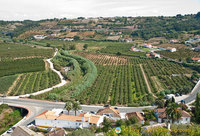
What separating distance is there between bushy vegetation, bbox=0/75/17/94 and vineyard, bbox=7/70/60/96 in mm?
1928

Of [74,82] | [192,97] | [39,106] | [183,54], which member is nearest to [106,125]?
[39,106]

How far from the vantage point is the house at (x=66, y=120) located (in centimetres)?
4278

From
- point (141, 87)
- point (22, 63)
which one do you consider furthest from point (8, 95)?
point (141, 87)

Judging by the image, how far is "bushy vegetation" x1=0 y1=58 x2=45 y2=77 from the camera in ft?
274

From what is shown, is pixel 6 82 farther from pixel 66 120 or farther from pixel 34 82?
pixel 66 120

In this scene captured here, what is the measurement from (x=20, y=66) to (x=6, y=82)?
60.6 ft

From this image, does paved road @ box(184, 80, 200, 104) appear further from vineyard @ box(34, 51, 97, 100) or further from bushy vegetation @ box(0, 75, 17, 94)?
bushy vegetation @ box(0, 75, 17, 94)

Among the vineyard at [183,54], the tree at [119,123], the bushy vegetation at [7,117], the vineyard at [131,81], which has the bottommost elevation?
the bushy vegetation at [7,117]

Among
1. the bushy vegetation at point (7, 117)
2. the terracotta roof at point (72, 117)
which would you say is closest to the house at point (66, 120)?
the terracotta roof at point (72, 117)

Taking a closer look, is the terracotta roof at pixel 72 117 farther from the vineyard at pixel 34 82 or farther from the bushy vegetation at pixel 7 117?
A: the vineyard at pixel 34 82

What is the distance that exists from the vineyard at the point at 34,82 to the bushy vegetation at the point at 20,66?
410 centimetres

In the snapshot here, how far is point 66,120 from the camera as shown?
4359 centimetres

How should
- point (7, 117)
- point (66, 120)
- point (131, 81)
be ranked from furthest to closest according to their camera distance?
point (131, 81) < point (7, 117) < point (66, 120)

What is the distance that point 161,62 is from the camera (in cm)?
10556
